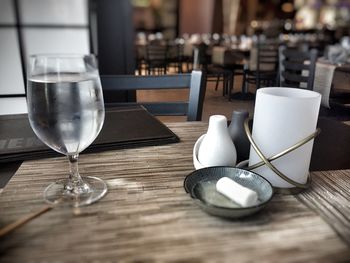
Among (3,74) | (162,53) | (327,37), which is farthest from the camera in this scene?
(327,37)

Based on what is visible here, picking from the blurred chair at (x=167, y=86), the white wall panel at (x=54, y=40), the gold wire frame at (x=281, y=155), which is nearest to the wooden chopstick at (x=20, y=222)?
the gold wire frame at (x=281, y=155)

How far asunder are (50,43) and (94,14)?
1.16 feet

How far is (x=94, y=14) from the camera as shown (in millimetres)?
2133

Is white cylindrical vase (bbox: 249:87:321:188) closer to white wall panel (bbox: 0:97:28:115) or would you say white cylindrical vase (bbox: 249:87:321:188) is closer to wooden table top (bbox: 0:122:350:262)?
wooden table top (bbox: 0:122:350:262)

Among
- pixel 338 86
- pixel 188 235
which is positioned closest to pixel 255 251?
pixel 188 235

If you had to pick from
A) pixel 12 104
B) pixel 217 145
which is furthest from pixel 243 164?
pixel 12 104

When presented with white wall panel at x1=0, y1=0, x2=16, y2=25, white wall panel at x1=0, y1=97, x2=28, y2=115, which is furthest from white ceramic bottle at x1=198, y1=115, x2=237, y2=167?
white wall panel at x1=0, y1=0, x2=16, y2=25

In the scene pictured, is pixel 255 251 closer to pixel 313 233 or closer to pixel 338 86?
pixel 313 233

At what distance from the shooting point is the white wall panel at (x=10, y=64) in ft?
6.59

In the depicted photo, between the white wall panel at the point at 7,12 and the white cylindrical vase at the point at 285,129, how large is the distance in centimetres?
202

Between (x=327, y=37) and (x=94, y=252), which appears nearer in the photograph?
(x=94, y=252)

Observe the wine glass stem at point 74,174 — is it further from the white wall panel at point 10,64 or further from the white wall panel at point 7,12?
the white wall panel at point 7,12

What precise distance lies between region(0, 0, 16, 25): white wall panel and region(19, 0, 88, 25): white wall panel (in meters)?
0.05

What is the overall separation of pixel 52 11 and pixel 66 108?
6.39 feet
